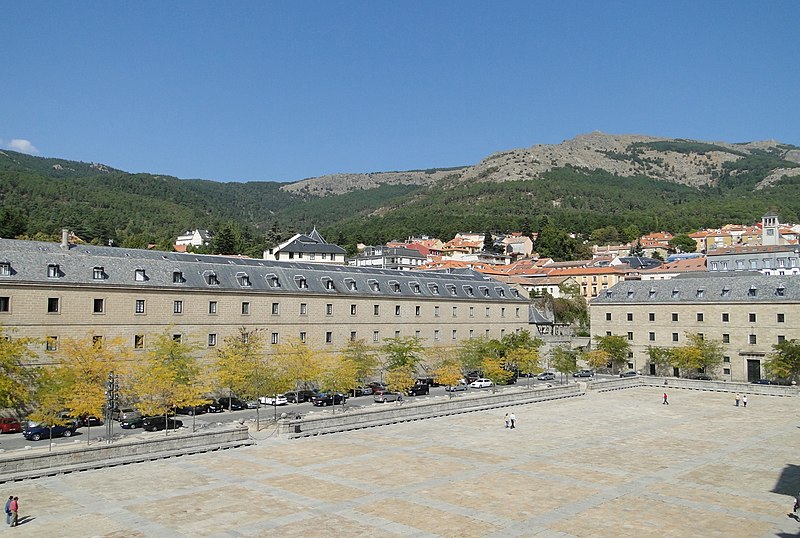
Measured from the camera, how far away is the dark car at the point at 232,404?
50.8 m

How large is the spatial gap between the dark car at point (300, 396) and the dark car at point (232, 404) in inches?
166

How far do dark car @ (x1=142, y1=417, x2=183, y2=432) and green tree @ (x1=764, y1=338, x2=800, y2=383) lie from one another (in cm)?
5570

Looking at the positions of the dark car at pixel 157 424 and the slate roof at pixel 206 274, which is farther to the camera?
the slate roof at pixel 206 274

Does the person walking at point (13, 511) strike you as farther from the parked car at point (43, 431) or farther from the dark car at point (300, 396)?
the dark car at point (300, 396)

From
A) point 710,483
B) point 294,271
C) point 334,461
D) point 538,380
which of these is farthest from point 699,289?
point 334,461

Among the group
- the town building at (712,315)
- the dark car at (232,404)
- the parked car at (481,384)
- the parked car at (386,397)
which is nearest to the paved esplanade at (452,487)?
the parked car at (386,397)

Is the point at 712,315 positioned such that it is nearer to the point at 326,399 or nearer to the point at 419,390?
the point at 419,390

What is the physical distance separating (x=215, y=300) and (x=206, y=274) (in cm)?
235

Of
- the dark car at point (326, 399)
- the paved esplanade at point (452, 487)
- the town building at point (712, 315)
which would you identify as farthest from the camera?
the town building at point (712, 315)

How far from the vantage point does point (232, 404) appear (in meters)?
51.9

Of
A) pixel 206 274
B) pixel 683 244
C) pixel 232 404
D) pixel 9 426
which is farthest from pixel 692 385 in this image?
pixel 683 244

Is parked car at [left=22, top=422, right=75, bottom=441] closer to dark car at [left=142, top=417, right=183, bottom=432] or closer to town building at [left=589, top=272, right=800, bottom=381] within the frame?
dark car at [left=142, top=417, right=183, bottom=432]

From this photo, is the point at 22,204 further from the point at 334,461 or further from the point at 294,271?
the point at 334,461

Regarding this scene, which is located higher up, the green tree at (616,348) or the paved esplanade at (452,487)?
the green tree at (616,348)
